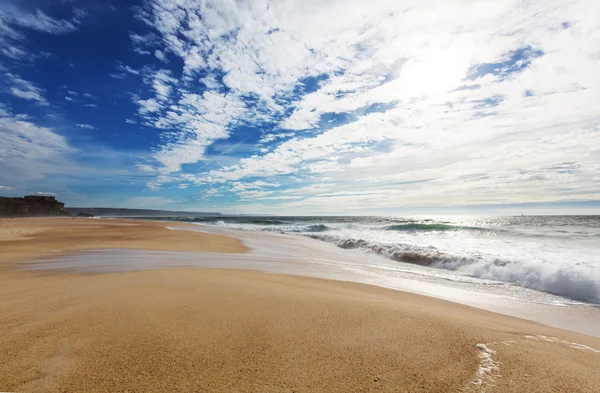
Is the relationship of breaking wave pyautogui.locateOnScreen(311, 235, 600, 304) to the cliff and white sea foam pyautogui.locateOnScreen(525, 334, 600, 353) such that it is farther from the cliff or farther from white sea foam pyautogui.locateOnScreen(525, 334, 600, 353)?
the cliff

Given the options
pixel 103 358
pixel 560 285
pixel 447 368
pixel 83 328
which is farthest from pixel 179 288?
pixel 560 285

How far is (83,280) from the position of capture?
5312 millimetres

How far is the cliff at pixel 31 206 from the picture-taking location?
73.3 metres

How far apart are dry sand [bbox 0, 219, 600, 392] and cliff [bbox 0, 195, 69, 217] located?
95581 mm

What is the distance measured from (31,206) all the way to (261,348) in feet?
352

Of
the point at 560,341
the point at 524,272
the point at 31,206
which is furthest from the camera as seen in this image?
the point at 31,206

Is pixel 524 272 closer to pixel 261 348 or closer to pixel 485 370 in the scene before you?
pixel 485 370

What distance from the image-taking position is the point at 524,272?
8.46 metres

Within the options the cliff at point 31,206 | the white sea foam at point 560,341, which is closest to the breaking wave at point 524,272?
the white sea foam at point 560,341

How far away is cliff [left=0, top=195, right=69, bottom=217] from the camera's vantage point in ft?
241

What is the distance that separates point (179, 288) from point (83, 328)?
1861mm

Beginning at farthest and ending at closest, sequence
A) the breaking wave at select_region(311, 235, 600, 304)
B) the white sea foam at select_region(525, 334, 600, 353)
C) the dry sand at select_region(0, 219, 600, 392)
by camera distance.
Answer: the breaking wave at select_region(311, 235, 600, 304)
the white sea foam at select_region(525, 334, 600, 353)
the dry sand at select_region(0, 219, 600, 392)

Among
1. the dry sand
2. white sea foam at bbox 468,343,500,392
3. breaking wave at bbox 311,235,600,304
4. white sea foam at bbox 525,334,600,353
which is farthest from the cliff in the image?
white sea foam at bbox 525,334,600,353

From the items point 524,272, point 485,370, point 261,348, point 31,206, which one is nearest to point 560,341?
point 485,370
